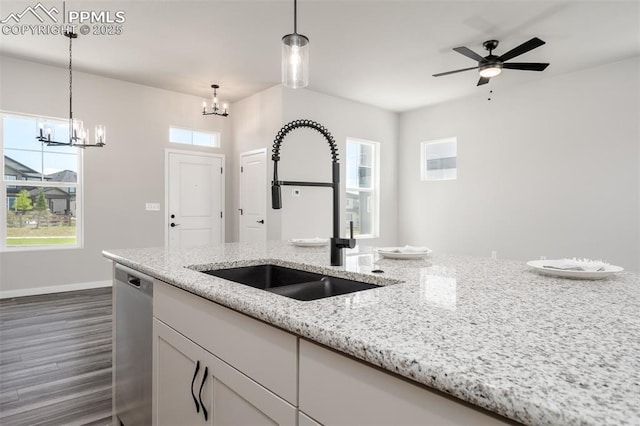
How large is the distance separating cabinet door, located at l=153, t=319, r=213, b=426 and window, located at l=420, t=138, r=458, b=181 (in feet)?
18.5

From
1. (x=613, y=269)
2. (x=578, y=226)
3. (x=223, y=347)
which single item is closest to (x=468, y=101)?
(x=578, y=226)

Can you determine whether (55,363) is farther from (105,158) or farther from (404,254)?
(105,158)

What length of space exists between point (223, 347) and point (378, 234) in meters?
5.75

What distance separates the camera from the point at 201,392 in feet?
3.50

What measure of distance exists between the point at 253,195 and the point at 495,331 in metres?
5.32

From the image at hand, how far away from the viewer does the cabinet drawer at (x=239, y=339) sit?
2.54 ft

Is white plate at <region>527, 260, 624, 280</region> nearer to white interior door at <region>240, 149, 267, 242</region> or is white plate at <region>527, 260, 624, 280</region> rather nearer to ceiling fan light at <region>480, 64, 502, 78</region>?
ceiling fan light at <region>480, 64, 502, 78</region>

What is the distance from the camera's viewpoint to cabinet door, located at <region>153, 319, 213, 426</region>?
1074 mm

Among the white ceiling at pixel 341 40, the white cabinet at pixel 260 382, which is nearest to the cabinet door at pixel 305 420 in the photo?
the white cabinet at pixel 260 382

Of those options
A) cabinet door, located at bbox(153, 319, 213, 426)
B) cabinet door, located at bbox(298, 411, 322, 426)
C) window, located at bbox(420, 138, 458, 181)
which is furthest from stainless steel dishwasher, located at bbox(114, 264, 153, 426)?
window, located at bbox(420, 138, 458, 181)

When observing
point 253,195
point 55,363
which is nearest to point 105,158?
point 253,195

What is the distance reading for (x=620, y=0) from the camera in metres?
3.16

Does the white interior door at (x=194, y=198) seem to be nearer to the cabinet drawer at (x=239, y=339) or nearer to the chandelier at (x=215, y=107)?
the chandelier at (x=215, y=107)

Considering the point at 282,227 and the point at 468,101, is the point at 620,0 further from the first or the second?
the point at 282,227
